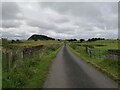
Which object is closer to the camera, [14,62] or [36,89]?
[36,89]

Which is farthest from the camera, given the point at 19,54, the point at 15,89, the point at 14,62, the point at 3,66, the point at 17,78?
the point at 19,54

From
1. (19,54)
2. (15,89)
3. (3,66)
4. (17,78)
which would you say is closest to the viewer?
(15,89)

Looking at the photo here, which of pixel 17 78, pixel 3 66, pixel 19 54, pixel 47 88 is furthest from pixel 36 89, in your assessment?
pixel 19 54

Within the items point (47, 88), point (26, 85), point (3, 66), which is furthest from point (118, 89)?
point (3, 66)

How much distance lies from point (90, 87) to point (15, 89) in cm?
322

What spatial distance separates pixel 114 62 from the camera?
18812mm

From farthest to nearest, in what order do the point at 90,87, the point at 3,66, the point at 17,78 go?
the point at 3,66
the point at 17,78
the point at 90,87

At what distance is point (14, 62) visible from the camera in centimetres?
1652

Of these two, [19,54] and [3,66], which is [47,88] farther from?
[19,54]

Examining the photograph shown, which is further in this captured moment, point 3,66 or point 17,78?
point 3,66

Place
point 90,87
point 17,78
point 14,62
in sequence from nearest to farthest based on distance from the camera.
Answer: point 90,87, point 17,78, point 14,62

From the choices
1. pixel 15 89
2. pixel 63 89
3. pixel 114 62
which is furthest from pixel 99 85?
pixel 114 62

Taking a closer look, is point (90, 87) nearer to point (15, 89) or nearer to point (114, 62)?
point (15, 89)

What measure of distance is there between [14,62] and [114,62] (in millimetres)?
8043
